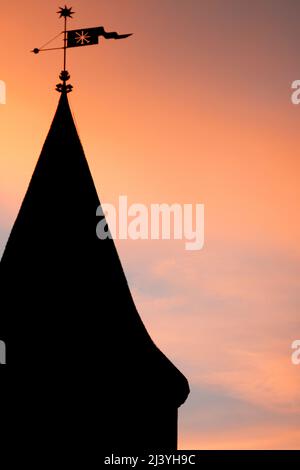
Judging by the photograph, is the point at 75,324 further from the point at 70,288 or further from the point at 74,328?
the point at 70,288

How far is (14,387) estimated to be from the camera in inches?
1737

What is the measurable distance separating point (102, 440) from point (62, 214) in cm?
500

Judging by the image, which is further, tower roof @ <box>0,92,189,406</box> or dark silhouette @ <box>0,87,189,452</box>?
tower roof @ <box>0,92,189,406</box>

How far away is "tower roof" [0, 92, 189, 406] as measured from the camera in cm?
4450

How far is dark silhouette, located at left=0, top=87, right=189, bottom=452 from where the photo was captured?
145 ft

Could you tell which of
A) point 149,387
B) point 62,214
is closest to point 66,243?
point 62,214

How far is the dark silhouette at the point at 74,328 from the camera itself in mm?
44188

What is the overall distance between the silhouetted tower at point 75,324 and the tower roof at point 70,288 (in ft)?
0.07

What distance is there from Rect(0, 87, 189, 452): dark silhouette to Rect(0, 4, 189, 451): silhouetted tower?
21 mm

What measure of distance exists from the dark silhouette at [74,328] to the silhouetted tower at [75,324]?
0.8 inches

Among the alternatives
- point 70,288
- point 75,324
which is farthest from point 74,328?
point 70,288

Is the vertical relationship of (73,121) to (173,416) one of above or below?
above

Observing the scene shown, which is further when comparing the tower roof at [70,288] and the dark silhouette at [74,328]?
the tower roof at [70,288]

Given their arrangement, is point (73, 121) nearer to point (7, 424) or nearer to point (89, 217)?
point (89, 217)
